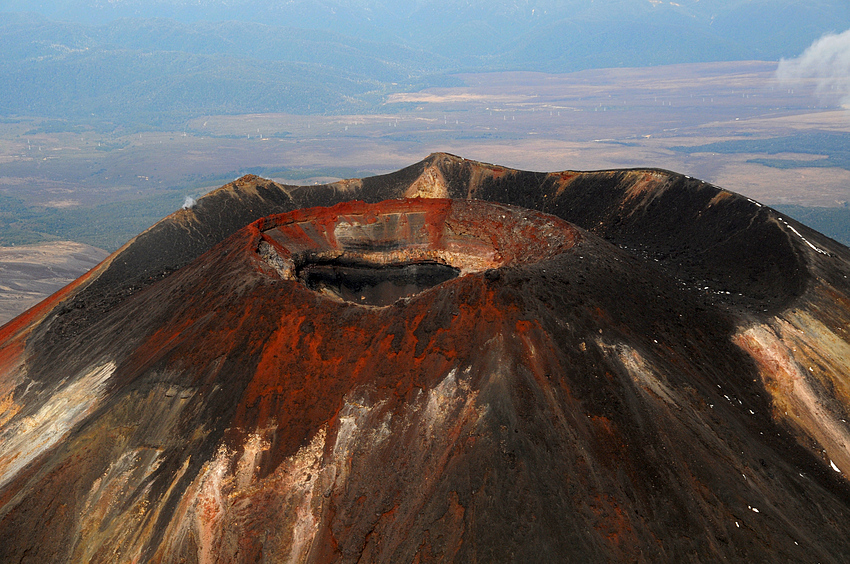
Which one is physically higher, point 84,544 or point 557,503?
point 557,503

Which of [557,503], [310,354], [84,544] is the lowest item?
[84,544]

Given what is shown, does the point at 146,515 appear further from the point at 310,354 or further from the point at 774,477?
the point at 774,477

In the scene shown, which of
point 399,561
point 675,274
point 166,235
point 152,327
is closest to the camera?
point 399,561

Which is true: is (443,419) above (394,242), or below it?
below

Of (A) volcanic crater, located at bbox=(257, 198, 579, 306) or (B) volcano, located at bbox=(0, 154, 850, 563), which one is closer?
(B) volcano, located at bbox=(0, 154, 850, 563)

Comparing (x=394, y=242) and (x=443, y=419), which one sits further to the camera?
(x=394, y=242)

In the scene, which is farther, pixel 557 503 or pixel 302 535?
pixel 302 535

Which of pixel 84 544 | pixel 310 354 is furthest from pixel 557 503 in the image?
pixel 84 544

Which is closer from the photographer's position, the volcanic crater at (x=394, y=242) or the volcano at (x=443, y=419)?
the volcano at (x=443, y=419)
